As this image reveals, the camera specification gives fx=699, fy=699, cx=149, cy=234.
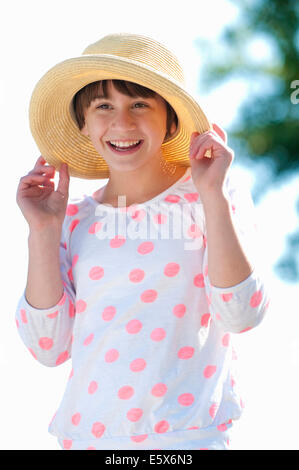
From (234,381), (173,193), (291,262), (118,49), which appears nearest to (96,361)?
(234,381)

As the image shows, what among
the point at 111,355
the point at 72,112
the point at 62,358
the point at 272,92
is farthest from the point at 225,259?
the point at 272,92

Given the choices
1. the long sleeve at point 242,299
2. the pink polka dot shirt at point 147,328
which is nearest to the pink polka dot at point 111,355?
the pink polka dot shirt at point 147,328

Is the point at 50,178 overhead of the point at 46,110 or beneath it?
beneath

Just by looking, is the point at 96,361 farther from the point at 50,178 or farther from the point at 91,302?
the point at 50,178

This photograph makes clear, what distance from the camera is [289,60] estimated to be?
423 cm

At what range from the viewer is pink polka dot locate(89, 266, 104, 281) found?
5.59ft

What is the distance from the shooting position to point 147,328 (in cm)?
161

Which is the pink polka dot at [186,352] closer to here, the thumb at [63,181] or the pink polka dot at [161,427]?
the pink polka dot at [161,427]

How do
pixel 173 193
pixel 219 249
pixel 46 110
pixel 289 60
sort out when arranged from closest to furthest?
pixel 219 249 → pixel 173 193 → pixel 46 110 → pixel 289 60

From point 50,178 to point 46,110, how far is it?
0.60ft

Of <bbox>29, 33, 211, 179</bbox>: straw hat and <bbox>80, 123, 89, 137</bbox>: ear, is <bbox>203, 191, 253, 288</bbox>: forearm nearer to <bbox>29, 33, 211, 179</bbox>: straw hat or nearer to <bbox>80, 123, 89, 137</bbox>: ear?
<bbox>29, 33, 211, 179</bbox>: straw hat

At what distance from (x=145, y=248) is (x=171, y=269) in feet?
0.30

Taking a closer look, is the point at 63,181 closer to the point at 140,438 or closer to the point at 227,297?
the point at 227,297

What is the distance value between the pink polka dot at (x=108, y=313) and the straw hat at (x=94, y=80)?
451 millimetres
